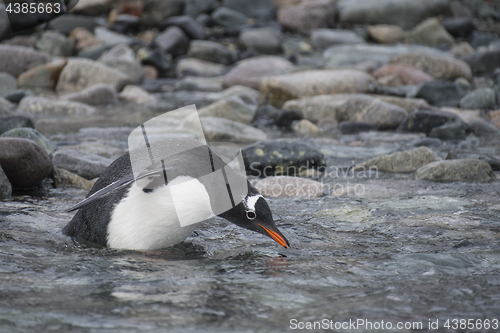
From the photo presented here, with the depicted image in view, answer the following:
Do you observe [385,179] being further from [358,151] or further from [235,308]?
[235,308]

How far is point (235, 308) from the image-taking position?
2324mm

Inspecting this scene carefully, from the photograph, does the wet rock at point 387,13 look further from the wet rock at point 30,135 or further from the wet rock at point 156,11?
the wet rock at point 30,135

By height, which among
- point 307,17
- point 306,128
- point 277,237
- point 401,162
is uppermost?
point 307,17

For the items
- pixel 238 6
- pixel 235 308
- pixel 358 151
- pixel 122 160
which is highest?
pixel 238 6

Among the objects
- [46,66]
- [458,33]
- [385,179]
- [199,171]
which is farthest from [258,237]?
[458,33]

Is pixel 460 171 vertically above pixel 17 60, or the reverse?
pixel 17 60

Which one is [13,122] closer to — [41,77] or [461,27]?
[41,77]

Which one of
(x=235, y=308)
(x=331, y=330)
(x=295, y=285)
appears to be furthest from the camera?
(x=295, y=285)

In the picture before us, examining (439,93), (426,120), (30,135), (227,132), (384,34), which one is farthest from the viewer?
(384,34)

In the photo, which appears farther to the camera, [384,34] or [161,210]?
[384,34]

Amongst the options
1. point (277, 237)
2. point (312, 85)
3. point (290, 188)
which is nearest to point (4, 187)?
point (290, 188)

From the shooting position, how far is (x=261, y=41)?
15875 mm

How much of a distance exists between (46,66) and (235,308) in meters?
10.2

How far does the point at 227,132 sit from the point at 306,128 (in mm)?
1628
